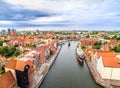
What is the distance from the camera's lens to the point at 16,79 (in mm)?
14703

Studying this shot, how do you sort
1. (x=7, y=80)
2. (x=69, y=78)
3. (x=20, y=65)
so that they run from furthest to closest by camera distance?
(x=69, y=78)
(x=20, y=65)
(x=7, y=80)

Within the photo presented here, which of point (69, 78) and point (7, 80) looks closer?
point (7, 80)

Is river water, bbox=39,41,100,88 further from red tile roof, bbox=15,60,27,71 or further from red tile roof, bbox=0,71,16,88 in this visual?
red tile roof, bbox=0,71,16,88

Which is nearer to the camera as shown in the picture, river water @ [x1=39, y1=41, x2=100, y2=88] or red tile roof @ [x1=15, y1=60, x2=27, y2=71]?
red tile roof @ [x1=15, y1=60, x2=27, y2=71]

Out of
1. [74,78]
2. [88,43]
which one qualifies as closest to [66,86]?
[74,78]

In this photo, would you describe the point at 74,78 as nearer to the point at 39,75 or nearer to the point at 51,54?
the point at 39,75

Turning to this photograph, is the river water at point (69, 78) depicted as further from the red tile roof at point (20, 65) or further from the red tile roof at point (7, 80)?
the red tile roof at point (7, 80)

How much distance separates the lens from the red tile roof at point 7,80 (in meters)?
12.8

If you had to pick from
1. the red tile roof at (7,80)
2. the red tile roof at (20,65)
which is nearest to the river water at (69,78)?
the red tile roof at (20,65)

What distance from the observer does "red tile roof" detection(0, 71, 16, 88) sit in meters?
12.8

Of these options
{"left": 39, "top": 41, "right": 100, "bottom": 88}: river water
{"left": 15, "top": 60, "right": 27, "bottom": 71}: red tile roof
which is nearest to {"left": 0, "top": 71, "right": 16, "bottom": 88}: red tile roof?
{"left": 15, "top": 60, "right": 27, "bottom": 71}: red tile roof

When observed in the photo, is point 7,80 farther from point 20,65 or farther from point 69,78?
point 69,78

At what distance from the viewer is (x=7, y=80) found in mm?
13391

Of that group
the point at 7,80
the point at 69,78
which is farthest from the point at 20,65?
the point at 69,78
